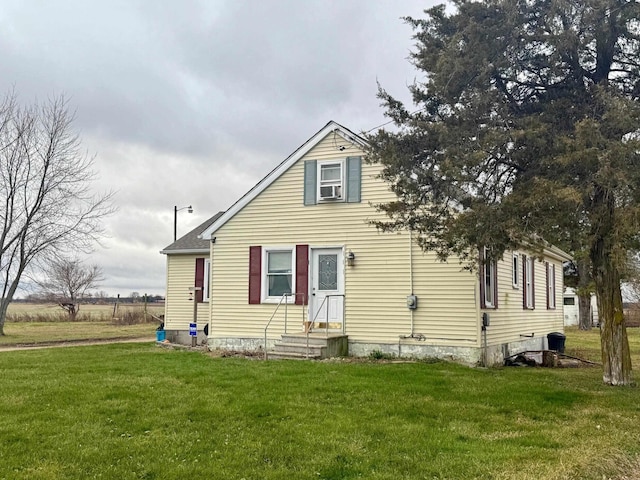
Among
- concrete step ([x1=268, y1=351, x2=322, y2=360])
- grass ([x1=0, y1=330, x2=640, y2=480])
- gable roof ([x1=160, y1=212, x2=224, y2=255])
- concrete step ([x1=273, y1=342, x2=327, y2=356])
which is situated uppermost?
gable roof ([x1=160, y1=212, x2=224, y2=255])

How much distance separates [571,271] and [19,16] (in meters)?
32.8

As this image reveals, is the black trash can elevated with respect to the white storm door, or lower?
lower

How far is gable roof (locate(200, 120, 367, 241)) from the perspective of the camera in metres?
14.0

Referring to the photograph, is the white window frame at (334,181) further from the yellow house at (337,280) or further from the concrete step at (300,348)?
the concrete step at (300,348)

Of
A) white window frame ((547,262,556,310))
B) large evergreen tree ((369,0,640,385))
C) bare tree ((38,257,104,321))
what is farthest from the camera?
bare tree ((38,257,104,321))

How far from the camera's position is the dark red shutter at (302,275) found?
14.0 metres

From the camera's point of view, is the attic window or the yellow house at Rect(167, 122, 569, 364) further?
the attic window

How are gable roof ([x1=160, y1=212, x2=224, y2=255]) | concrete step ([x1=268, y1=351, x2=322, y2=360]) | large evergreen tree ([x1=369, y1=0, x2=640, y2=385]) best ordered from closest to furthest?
large evergreen tree ([x1=369, y1=0, x2=640, y2=385]) < concrete step ([x1=268, y1=351, x2=322, y2=360]) < gable roof ([x1=160, y1=212, x2=224, y2=255])

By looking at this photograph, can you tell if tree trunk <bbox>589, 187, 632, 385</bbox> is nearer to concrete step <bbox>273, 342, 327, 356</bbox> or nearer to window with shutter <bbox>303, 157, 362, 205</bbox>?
concrete step <bbox>273, 342, 327, 356</bbox>

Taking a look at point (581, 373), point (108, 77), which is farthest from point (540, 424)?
point (108, 77)

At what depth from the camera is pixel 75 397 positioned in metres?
8.07

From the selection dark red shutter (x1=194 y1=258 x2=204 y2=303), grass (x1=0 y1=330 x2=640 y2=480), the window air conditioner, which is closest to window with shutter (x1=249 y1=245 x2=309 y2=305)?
the window air conditioner

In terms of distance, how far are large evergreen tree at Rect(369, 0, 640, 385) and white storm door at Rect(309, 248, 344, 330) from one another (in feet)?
15.3

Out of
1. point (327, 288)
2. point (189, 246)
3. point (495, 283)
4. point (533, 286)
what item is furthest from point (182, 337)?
point (533, 286)
